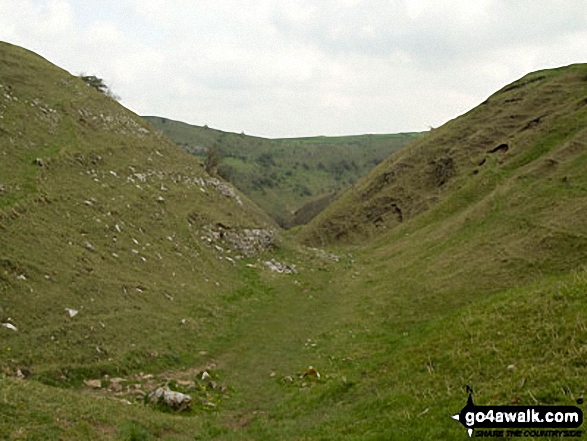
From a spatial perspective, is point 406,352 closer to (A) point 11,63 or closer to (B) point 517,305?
(B) point 517,305

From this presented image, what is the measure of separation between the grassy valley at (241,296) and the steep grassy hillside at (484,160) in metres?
0.63

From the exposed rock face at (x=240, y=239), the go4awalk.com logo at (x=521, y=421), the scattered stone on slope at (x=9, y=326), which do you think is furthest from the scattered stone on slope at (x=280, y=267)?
the go4awalk.com logo at (x=521, y=421)

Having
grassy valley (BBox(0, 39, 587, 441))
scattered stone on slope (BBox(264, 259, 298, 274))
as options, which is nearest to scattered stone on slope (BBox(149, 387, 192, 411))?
grassy valley (BBox(0, 39, 587, 441))

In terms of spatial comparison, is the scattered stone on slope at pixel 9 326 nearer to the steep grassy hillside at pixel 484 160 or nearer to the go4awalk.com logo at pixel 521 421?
the go4awalk.com logo at pixel 521 421

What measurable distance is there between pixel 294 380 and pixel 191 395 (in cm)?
415

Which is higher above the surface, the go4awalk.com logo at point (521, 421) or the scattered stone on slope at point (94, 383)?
the go4awalk.com logo at point (521, 421)

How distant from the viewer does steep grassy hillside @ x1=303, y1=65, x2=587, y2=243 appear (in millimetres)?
41062

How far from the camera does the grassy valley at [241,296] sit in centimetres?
1273

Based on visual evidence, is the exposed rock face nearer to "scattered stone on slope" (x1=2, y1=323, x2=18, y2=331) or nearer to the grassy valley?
the grassy valley

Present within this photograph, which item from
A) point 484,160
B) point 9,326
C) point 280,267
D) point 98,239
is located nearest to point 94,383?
point 9,326

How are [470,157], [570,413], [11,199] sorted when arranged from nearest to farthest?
[570,413]
[11,199]
[470,157]

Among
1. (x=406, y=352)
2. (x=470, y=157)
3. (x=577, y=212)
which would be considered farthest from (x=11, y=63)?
(x=470, y=157)

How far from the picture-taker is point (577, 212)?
28.1 meters

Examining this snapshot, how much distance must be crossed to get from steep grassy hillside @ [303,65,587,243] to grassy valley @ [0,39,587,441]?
25.0 inches
